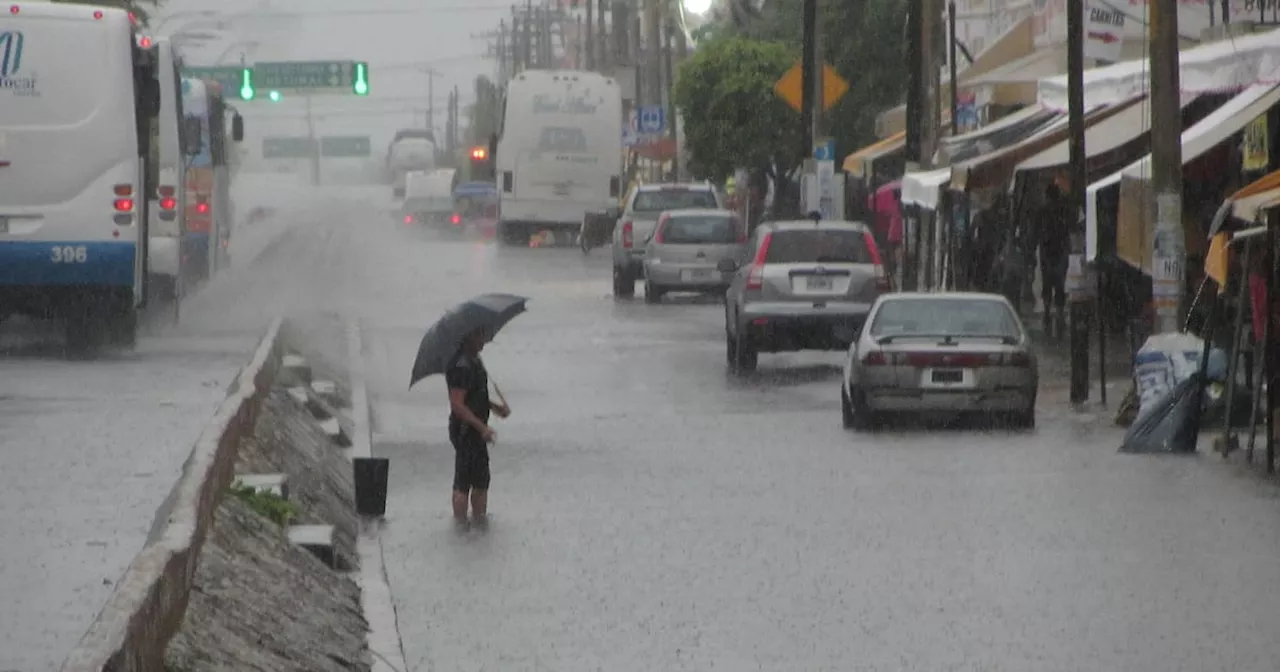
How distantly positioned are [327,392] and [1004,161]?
938cm

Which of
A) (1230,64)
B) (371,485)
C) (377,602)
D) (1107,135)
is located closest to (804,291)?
(1107,135)

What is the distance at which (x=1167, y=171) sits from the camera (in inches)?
828

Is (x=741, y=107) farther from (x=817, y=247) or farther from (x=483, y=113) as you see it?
(x=483, y=113)

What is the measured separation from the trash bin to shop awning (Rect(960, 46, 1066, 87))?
23.8m

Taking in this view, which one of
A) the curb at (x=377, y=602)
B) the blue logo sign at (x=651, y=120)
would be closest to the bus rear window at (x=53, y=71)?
the curb at (x=377, y=602)

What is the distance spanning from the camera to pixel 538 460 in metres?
18.7

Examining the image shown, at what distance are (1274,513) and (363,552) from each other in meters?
5.13

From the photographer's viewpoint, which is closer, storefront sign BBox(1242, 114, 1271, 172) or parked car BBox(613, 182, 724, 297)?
storefront sign BBox(1242, 114, 1271, 172)

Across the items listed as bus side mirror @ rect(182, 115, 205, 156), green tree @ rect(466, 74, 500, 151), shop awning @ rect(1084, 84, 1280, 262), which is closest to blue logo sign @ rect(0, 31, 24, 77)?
bus side mirror @ rect(182, 115, 205, 156)

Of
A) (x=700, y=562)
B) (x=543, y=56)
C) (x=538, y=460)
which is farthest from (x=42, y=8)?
(x=543, y=56)

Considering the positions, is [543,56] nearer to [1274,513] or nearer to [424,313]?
[424,313]

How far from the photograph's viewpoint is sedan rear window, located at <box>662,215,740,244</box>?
39.5 m

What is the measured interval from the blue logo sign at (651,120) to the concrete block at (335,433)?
5086cm

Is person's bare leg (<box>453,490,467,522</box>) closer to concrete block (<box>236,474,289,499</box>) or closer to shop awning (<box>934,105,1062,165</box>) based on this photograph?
concrete block (<box>236,474,289,499</box>)
